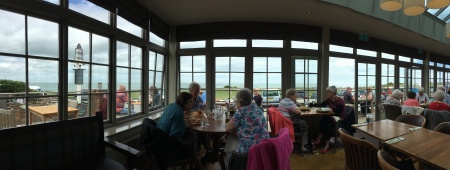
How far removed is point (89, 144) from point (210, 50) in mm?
3386

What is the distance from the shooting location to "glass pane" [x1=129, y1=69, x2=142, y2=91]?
367 centimetres

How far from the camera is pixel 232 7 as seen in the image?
4039 millimetres

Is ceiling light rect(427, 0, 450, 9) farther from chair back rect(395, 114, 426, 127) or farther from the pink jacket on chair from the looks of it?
the pink jacket on chair

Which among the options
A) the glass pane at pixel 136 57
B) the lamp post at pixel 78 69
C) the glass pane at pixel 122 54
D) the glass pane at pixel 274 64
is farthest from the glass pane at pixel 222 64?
the lamp post at pixel 78 69

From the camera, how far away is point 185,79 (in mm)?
5137

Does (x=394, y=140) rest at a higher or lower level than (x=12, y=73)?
lower

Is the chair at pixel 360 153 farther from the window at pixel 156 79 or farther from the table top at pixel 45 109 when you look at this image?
the window at pixel 156 79

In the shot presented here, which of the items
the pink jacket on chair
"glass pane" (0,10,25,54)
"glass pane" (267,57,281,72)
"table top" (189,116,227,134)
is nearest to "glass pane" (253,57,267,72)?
"glass pane" (267,57,281,72)

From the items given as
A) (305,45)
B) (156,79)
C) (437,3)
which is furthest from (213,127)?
(305,45)

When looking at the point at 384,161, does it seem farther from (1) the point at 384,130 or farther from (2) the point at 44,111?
(2) the point at 44,111

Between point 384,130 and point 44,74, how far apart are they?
12.7ft

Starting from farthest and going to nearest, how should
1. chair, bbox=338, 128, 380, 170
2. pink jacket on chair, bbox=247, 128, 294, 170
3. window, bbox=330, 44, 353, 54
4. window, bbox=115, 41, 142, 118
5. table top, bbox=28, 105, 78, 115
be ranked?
window, bbox=330, 44, 353, 54, window, bbox=115, 41, 142, 118, table top, bbox=28, 105, 78, 115, chair, bbox=338, 128, 380, 170, pink jacket on chair, bbox=247, 128, 294, 170

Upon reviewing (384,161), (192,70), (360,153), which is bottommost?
(360,153)

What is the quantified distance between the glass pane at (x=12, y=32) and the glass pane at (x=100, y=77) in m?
0.87
